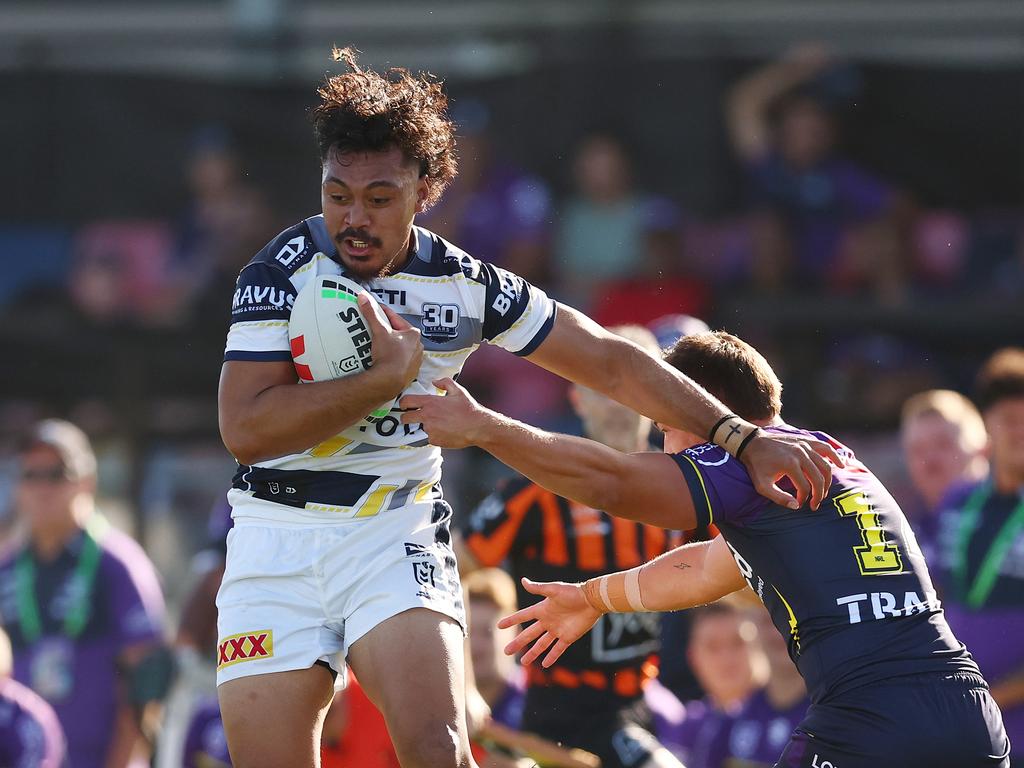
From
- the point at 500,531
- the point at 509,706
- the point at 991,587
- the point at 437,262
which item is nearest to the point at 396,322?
the point at 437,262

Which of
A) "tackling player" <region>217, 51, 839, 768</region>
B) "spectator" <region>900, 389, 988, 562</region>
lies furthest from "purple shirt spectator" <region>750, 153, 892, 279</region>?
"tackling player" <region>217, 51, 839, 768</region>

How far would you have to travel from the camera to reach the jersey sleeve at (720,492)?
13.9 ft

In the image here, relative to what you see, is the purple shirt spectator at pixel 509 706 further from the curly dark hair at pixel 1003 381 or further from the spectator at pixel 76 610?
the curly dark hair at pixel 1003 381

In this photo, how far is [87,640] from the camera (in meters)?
8.52

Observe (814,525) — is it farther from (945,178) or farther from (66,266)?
(66,266)

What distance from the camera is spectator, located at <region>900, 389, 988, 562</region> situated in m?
7.86

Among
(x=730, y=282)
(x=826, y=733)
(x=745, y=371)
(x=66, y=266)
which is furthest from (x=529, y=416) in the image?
(x=826, y=733)

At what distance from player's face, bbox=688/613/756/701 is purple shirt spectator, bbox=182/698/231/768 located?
8.00 feet

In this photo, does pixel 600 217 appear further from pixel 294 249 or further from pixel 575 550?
pixel 294 249

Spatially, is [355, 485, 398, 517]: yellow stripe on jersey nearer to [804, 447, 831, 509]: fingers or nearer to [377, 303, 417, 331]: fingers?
[377, 303, 417, 331]: fingers

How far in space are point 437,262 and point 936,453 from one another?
4048 millimetres

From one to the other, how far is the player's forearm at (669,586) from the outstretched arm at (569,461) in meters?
0.51

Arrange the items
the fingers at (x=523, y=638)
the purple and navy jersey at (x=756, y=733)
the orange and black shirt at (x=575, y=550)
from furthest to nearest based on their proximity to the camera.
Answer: the purple and navy jersey at (x=756, y=733), the orange and black shirt at (x=575, y=550), the fingers at (x=523, y=638)

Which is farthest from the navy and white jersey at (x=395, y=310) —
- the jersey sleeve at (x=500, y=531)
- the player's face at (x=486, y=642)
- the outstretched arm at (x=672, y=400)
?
the player's face at (x=486, y=642)
